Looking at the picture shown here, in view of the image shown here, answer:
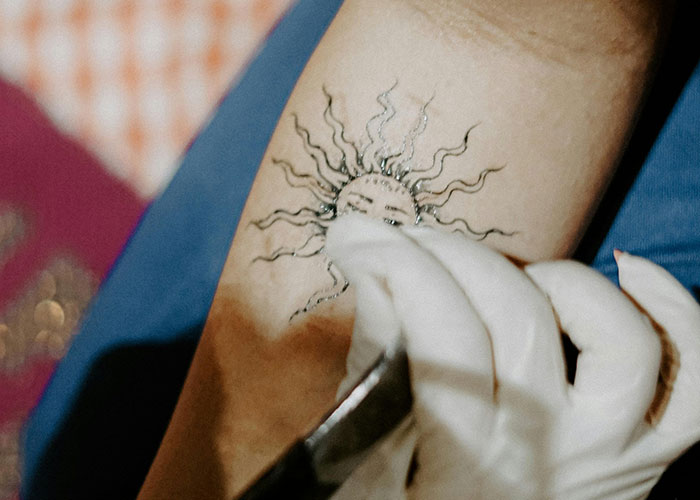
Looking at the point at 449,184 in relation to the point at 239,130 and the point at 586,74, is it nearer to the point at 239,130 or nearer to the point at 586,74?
the point at 586,74

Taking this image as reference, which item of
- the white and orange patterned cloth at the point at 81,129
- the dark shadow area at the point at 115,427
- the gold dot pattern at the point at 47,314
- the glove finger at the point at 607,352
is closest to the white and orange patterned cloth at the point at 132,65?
the white and orange patterned cloth at the point at 81,129

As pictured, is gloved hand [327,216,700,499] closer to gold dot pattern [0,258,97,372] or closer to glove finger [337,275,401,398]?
glove finger [337,275,401,398]

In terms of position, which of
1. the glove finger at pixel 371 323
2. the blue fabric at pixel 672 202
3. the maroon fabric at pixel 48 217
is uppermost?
the blue fabric at pixel 672 202

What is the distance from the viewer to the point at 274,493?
36 centimetres

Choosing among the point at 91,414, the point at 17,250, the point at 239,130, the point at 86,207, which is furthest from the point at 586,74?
the point at 17,250

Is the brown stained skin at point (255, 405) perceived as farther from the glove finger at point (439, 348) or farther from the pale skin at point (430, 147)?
the glove finger at point (439, 348)

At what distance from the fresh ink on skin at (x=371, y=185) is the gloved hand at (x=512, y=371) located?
65mm

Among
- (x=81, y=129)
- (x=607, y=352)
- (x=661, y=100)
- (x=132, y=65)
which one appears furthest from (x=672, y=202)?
(x=81, y=129)

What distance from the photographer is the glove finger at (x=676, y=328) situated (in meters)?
0.54

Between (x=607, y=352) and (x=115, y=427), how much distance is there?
2.24 feet

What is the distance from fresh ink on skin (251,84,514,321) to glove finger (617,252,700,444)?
0.17 metres

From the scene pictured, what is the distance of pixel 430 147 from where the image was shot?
61 centimetres

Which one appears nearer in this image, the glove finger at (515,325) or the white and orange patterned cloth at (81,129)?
the glove finger at (515,325)

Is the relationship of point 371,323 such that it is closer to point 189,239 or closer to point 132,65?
point 189,239
